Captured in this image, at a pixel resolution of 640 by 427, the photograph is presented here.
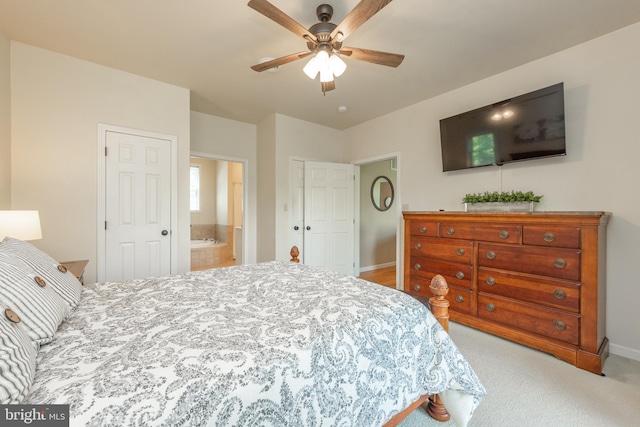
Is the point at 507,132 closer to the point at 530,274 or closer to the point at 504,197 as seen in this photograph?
the point at 504,197

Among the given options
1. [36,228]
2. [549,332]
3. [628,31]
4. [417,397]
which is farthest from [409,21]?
[36,228]

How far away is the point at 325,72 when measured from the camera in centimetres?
190

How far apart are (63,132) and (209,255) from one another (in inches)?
A: 144

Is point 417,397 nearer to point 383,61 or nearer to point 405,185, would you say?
point 383,61

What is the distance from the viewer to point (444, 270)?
2.78m

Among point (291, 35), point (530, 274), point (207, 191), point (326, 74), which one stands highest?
point (291, 35)

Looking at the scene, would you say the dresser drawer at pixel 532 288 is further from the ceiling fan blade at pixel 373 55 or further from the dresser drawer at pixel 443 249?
the ceiling fan blade at pixel 373 55

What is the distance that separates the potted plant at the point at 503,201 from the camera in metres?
2.45

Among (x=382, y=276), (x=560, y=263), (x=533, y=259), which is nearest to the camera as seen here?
(x=560, y=263)

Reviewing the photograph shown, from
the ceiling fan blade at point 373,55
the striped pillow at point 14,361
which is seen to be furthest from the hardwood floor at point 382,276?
the striped pillow at point 14,361

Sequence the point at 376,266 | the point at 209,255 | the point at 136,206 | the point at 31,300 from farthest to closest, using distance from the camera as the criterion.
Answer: the point at 209,255, the point at 376,266, the point at 136,206, the point at 31,300

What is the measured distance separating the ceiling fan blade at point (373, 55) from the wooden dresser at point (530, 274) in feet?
5.10

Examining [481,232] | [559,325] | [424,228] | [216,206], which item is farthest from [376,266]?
[216,206]

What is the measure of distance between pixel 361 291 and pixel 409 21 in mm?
2054
